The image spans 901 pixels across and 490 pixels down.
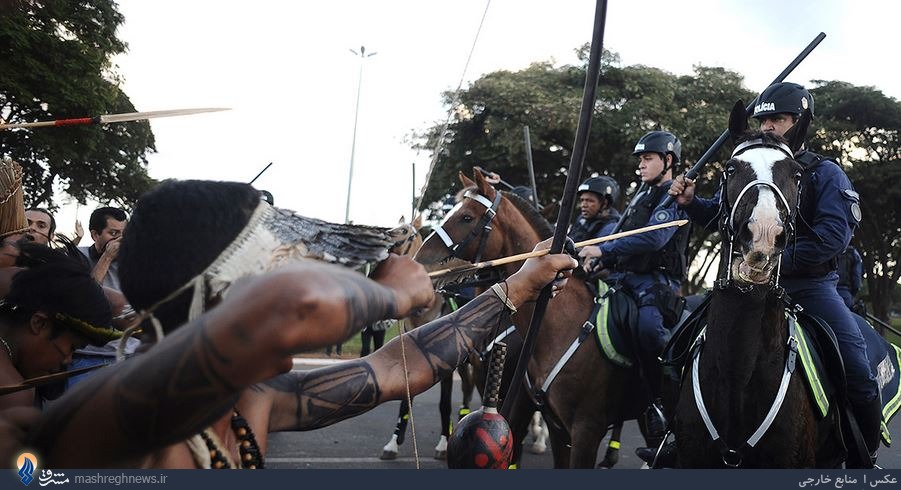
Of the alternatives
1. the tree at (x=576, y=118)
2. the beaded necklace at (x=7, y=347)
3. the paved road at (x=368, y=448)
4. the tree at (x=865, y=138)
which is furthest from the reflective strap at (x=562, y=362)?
the tree at (x=865, y=138)

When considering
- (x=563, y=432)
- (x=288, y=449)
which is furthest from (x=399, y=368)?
(x=288, y=449)

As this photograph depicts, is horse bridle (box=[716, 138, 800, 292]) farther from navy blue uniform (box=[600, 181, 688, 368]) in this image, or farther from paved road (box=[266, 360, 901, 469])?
paved road (box=[266, 360, 901, 469])

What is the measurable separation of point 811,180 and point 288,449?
19.4ft

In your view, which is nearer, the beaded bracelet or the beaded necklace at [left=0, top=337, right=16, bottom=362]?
the beaded bracelet

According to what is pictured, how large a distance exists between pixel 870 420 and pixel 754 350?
877mm

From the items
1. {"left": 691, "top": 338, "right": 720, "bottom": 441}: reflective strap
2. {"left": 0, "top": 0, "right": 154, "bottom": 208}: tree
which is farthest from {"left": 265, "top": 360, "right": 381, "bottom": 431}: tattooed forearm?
{"left": 0, "top": 0, "right": 154, "bottom": 208}: tree

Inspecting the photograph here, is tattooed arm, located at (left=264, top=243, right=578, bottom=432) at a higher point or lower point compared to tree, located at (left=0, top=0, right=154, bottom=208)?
lower

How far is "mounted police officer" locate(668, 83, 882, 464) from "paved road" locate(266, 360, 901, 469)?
3.83 metres

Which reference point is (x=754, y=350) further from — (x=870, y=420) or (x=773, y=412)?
(x=870, y=420)

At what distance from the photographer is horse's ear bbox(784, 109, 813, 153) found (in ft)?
13.9

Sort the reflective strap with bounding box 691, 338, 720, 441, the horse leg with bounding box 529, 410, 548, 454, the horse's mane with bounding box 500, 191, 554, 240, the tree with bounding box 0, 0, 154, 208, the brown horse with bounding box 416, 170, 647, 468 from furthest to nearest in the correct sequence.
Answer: the tree with bounding box 0, 0, 154, 208
the horse leg with bounding box 529, 410, 548, 454
the horse's mane with bounding box 500, 191, 554, 240
the brown horse with bounding box 416, 170, 647, 468
the reflective strap with bounding box 691, 338, 720, 441

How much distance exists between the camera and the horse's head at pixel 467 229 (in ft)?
19.2

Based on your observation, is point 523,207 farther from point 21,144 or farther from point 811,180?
point 21,144

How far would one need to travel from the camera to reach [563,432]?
542cm
